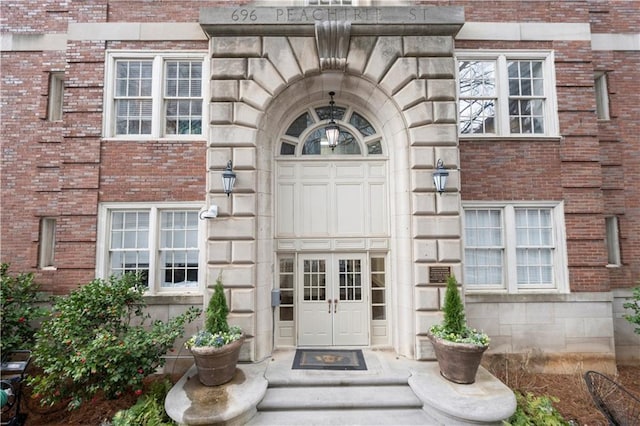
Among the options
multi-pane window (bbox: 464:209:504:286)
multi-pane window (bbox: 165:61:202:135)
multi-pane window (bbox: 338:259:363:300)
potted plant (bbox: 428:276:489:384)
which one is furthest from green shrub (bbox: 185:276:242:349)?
multi-pane window (bbox: 464:209:504:286)

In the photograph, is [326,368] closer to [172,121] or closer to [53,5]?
[172,121]

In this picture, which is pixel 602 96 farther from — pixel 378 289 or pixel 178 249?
pixel 178 249

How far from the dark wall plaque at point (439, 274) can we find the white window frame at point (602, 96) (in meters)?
6.71

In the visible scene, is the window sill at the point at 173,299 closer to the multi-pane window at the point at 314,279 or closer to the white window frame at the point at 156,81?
the multi-pane window at the point at 314,279

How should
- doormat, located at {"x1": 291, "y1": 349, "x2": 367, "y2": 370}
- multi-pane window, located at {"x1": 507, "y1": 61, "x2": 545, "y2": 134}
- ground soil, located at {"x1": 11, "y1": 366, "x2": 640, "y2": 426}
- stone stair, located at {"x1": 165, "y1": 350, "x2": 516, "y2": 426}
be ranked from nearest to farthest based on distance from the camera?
stone stair, located at {"x1": 165, "y1": 350, "x2": 516, "y2": 426} → ground soil, located at {"x1": 11, "y1": 366, "x2": 640, "y2": 426} → doormat, located at {"x1": 291, "y1": 349, "x2": 367, "y2": 370} → multi-pane window, located at {"x1": 507, "y1": 61, "x2": 545, "y2": 134}

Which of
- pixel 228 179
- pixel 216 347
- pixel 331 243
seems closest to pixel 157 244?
pixel 228 179

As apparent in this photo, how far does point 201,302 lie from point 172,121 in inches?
181

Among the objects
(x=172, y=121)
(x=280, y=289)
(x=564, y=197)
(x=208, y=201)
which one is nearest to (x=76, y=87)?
(x=172, y=121)

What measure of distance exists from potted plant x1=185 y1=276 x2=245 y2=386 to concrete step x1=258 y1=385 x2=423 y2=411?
3.10 feet

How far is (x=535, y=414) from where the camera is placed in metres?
5.80

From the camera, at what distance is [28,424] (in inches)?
240

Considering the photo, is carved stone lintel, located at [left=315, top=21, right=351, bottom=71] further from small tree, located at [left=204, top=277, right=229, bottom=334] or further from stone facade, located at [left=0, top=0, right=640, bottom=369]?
small tree, located at [left=204, top=277, right=229, bottom=334]

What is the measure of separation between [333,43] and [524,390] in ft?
28.8

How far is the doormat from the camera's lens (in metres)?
6.83
